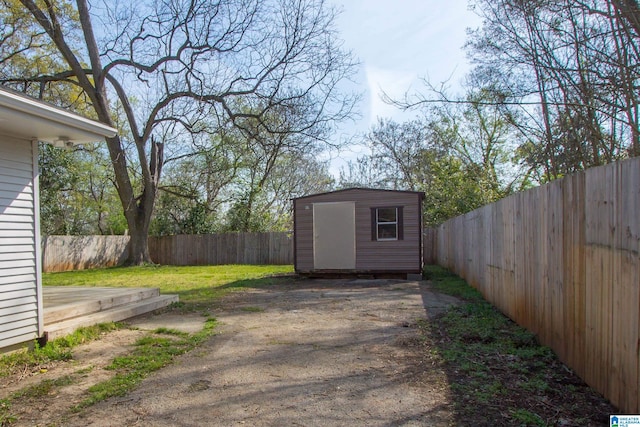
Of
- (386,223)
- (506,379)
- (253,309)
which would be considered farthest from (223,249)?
(506,379)

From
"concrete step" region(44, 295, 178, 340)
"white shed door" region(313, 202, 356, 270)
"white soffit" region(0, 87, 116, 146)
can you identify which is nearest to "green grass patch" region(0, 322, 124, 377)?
"concrete step" region(44, 295, 178, 340)

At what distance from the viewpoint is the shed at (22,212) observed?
4.24 metres

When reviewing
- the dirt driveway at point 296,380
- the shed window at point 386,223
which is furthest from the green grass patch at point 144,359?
the shed window at point 386,223

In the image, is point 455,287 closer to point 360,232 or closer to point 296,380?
point 360,232

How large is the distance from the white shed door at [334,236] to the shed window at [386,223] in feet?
1.89

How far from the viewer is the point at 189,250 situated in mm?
20859

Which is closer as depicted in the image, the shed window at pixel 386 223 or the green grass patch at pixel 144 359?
the green grass patch at pixel 144 359

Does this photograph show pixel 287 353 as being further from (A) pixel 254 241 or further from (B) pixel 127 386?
(A) pixel 254 241

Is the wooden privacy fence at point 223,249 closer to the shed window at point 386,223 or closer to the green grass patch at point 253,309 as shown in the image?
the shed window at point 386,223

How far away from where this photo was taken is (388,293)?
9203 millimetres

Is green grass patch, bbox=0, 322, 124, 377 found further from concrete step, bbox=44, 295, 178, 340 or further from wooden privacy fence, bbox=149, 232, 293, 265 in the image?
wooden privacy fence, bbox=149, 232, 293, 265

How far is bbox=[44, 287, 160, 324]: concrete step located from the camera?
520 centimetres

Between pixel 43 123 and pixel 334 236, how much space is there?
9.18 metres

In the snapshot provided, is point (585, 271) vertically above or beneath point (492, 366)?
above
